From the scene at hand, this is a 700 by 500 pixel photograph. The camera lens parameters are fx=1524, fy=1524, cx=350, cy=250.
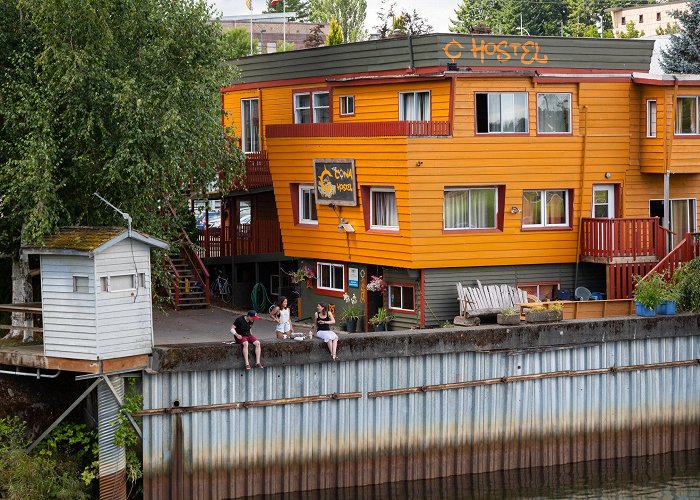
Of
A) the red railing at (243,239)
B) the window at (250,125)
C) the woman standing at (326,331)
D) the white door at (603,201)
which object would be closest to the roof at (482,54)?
the white door at (603,201)

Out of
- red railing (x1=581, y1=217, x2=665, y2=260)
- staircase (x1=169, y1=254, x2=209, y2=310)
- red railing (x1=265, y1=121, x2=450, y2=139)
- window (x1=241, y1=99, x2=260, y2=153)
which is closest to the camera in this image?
red railing (x1=265, y1=121, x2=450, y2=139)

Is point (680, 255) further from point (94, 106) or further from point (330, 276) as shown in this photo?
point (94, 106)

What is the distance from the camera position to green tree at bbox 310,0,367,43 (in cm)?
9775

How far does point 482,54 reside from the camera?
4356 centimetres

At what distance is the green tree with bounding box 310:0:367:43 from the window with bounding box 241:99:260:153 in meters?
44.1

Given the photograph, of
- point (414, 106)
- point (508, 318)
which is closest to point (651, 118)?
Answer: point (414, 106)

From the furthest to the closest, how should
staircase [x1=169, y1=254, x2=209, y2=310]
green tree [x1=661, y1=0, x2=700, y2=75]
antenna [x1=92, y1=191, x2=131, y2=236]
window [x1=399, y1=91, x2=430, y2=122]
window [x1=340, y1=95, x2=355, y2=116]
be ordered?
1. green tree [x1=661, y1=0, x2=700, y2=75]
2. staircase [x1=169, y1=254, x2=209, y2=310]
3. window [x1=340, y1=95, x2=355, y2=116]
4. window [x1=399, y1=91, x2=430, y2=122]
5. antenna [x1=92, y1=191, x2=131, y2=236]

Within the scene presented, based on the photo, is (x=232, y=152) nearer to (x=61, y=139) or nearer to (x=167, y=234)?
(x=167, y=234)

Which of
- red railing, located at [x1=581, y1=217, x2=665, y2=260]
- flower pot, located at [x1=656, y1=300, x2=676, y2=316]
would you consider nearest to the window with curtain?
red railing, located at [x1=581, y1=217, x2=665, y2=260]

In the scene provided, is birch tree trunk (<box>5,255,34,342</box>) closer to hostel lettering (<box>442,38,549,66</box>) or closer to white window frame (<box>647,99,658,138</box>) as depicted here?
hostel lettering (<box>442,38,549,66</box>)

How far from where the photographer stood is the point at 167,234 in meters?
40.6

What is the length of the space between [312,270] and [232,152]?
17.4 ft

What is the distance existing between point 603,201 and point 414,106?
6.65 m

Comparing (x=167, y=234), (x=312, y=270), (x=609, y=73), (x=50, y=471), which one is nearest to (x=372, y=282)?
(x=312, y=270)
